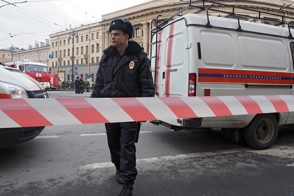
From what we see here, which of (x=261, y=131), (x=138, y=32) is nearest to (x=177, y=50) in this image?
(x=261, y=131)

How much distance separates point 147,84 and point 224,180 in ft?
5.41

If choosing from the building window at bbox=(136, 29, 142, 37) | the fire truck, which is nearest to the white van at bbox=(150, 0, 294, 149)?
the fire truck

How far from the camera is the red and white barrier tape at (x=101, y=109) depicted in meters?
2.19

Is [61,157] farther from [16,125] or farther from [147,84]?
[147,84]

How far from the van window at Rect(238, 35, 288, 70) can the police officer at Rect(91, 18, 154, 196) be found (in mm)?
2341

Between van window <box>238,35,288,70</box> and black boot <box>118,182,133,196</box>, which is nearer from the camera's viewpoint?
black boot <box>118,182,133,196</box>

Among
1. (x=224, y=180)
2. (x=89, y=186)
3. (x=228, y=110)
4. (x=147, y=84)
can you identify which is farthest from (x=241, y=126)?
(x=89, y=186)

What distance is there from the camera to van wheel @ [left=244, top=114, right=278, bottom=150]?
13.7 feet

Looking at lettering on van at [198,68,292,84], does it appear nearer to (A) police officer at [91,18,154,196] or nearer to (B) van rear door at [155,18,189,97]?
(B) van rear door at [155,18,189,97]

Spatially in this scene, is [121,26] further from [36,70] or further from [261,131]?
[36,70]

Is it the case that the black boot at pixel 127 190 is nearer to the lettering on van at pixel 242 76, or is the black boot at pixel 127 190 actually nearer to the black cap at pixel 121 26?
the black cap at pixel 121 26

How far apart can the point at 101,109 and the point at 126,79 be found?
423mm

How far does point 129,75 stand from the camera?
2529mm

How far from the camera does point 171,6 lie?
3997cm
